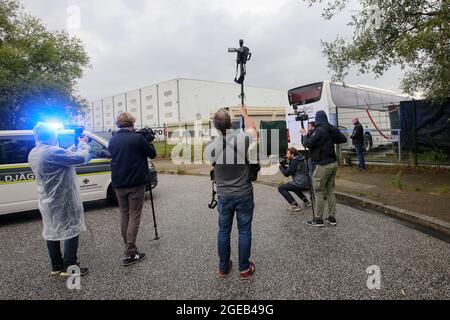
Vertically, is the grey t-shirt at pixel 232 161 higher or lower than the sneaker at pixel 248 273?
higher

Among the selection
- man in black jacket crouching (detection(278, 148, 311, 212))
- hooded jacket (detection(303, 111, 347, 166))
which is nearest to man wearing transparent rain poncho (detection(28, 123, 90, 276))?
hooded jacket (detection(303, 111, 347, 166))

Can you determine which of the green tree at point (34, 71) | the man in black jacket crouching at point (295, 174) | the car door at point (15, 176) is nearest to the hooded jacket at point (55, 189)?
the car door at point (15, 176)

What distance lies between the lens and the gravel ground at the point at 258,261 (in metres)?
3.38

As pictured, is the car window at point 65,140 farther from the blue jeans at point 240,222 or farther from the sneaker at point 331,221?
the sneaker at point 331,221

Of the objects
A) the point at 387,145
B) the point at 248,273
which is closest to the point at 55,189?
the point at 248,273

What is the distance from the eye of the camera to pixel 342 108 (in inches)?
542

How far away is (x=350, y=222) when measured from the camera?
226 inches

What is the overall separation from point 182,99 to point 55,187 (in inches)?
1765

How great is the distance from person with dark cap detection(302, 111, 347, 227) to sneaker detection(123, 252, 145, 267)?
9.35ft

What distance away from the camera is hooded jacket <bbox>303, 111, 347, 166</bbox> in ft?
17.8

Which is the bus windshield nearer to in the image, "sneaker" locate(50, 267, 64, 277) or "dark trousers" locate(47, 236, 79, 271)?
"dark trousers" locate(47, 236, 79, 271)

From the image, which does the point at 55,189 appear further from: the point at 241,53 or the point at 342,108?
the point at 342,108
